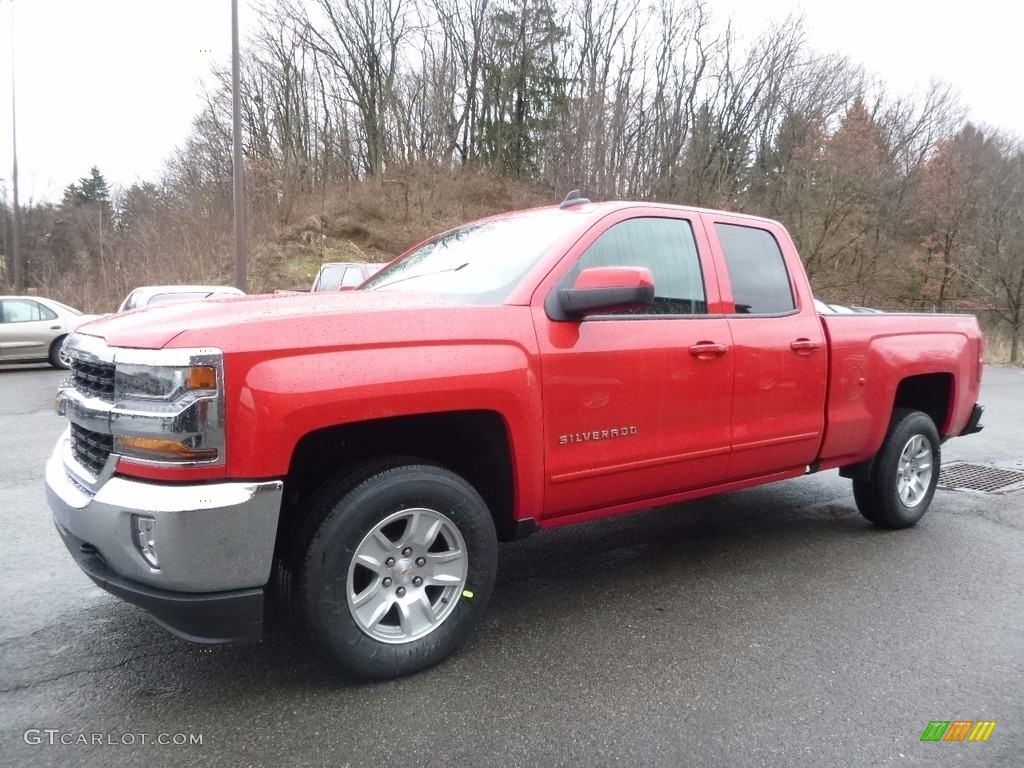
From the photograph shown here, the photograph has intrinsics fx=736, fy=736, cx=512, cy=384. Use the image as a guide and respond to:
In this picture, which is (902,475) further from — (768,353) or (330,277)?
(330,277)

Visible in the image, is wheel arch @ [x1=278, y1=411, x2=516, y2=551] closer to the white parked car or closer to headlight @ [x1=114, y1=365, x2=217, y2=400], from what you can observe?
headlight @ [x1=114, y1=365, x2=217, y2=400]

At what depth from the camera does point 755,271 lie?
4195mm

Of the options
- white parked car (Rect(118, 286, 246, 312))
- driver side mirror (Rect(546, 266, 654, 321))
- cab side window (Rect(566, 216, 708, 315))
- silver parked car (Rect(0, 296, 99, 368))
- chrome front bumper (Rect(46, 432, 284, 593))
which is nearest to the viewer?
chrome front bumper (Rect(46, 432, 284, 593))

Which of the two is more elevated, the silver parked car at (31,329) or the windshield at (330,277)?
the windshield at (330,277)

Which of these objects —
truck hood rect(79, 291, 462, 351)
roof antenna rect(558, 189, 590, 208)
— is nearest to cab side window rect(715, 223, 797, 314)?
roof antenna rect(558, 189, 590, 208)

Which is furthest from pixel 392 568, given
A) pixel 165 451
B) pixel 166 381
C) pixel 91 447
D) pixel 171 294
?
pixel 171 294

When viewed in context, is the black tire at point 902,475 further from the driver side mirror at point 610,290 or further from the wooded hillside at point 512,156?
the wooded hillside at point 512,156

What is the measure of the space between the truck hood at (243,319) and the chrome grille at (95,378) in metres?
0.10

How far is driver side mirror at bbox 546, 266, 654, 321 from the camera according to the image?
302 centimetres

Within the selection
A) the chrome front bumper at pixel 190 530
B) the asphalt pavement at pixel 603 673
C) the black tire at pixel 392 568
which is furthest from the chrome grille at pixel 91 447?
the asphalt pavement at pixel 603 673

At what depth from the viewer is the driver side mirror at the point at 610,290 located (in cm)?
302

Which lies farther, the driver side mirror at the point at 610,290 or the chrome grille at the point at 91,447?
the driver side mirror at the point at 610,290

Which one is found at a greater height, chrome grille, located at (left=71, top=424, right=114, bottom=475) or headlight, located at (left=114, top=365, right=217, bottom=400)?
→ headlight, located at (left=114, top=365, right=217, bottom=400)

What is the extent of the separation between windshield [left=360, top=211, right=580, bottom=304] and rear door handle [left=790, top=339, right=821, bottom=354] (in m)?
1.49
